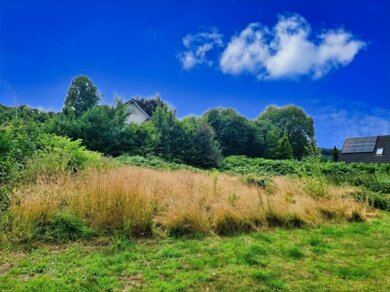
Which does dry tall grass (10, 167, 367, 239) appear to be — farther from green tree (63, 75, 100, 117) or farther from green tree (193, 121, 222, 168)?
green tree (63, 75, 100, 117)

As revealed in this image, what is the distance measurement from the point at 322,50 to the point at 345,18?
43.3 inches

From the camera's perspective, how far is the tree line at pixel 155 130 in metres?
16.4

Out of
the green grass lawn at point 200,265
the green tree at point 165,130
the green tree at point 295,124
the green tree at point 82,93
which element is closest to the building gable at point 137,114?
the green tree at point 82,93

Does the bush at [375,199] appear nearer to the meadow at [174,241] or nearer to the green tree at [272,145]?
the meadow at [174,241]

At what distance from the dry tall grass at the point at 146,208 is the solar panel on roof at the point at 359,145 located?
33.0 m

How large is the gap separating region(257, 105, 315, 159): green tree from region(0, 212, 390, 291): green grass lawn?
37817 mm

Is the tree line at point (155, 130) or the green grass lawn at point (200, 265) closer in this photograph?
the green grass lawn at point (200, 265)

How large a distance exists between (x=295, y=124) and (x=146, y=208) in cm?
3978

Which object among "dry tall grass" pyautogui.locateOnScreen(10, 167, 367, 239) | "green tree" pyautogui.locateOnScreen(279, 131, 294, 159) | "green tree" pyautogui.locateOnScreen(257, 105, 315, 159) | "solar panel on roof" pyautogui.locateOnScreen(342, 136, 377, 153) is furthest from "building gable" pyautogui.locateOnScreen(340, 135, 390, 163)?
"dry tall grass" pyautogui.locateOnScreen(10, 167, 367, 239)

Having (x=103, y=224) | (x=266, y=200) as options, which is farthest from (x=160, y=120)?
(x=103, y=224)

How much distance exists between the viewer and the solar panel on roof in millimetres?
35406

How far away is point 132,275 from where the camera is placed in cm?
352

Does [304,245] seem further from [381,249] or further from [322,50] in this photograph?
[322,50]

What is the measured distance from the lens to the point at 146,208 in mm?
5082
